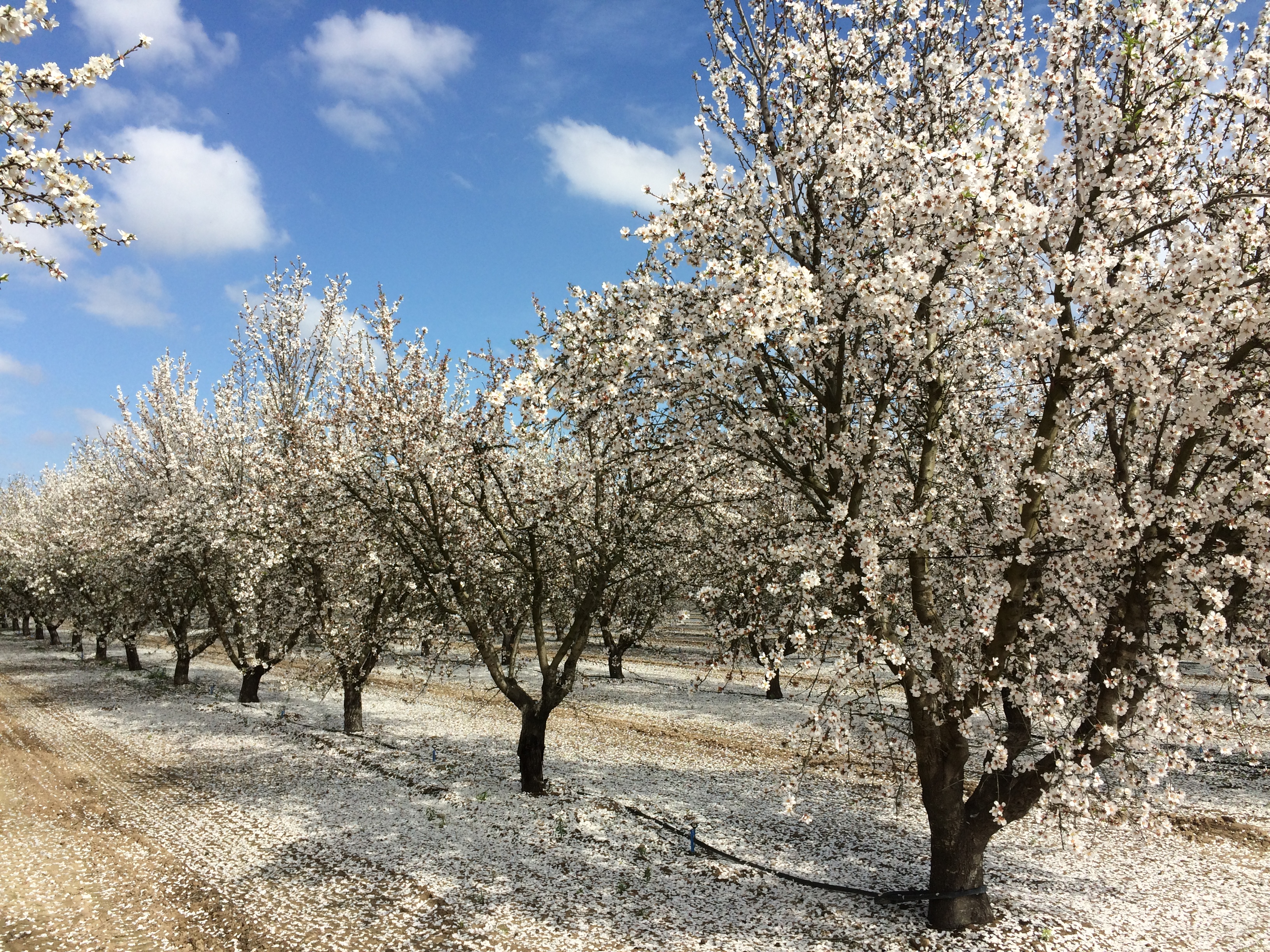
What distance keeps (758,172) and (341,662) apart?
1766 centimetres

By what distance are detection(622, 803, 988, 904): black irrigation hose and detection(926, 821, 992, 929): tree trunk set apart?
7cm

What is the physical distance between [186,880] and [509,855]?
533 centimetres

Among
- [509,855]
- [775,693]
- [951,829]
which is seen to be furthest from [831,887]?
[775,693]

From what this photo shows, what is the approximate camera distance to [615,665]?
37562 millimetres

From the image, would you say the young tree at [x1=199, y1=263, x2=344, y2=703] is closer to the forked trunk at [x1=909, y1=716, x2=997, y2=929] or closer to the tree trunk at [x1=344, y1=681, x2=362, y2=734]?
the tree trunk at [x1=344, y1=681, x2=362, y2=734]

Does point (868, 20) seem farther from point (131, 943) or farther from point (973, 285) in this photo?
point (131, 943)

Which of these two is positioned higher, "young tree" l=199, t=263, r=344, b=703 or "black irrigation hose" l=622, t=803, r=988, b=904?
"young tree" l=199, t=263, r=344, b=703

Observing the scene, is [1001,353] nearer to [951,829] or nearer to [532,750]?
[951,829]

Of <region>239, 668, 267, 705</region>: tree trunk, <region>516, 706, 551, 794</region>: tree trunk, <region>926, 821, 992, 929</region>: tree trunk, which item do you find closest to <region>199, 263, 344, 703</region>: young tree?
<region>239, 668, 267, 705</region>: tree trunk

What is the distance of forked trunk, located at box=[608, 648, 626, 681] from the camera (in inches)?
1469

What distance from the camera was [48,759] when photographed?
63.6 feet

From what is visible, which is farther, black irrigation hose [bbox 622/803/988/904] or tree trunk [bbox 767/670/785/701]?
tree trunk [bbox 767/670/785/701]

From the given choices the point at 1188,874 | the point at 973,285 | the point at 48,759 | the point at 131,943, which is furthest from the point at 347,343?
the point at 1188,874

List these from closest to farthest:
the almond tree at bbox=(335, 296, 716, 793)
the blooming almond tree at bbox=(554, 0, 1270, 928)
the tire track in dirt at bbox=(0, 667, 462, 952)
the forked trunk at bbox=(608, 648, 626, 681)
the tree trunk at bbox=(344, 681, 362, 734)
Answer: the blooming almond tree at bbox=(554, 0, 1270, 928), the tire track in dirt at bbox=(0, 667, 462, 952), the almond tree at bbox=(335, 296, 716, 793), the tree trunk at bbox=(344, 681, 362, 734), the forked trunk at bbox=(608, 648, 626, 681)
